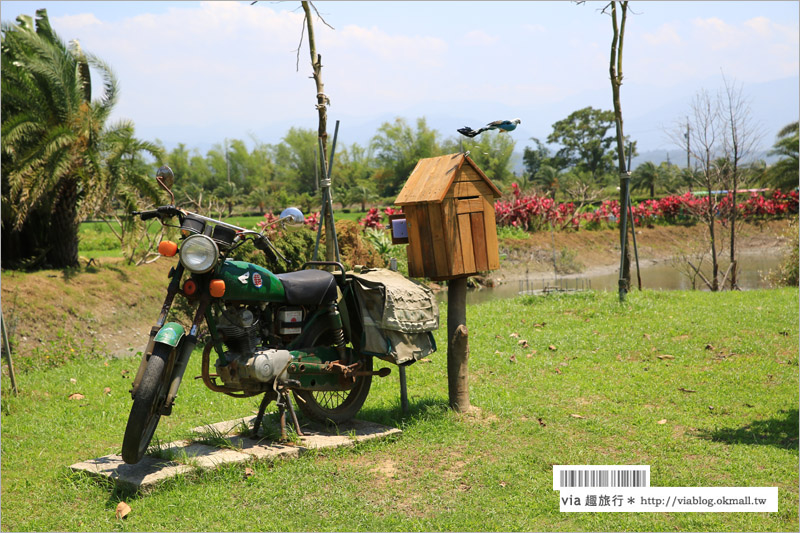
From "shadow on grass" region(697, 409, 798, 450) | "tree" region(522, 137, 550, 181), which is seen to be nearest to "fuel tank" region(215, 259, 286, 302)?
"shadow on grass" region(697, 409, 798, 450)

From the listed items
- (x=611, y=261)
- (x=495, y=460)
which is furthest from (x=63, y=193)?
(x=611, y=261)

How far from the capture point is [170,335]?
4637 millimetres

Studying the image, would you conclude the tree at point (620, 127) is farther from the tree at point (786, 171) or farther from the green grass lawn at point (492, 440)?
the tree at point (786, 171)

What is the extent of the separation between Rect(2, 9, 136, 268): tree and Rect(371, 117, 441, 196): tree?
44.6 meters

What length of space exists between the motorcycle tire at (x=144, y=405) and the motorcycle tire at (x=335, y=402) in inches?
52.9

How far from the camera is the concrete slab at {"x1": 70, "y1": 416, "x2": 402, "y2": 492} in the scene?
471cm

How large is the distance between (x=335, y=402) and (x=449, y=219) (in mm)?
1954

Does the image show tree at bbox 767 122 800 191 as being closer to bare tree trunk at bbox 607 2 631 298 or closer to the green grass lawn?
bare tree trunk at bbox 607 2 631 298

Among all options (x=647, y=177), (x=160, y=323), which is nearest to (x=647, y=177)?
(x=647, y=177)

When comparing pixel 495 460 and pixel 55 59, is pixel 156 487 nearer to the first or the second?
pixel 495 460

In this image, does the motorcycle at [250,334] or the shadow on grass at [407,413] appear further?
the shadow on grass at [407,413]

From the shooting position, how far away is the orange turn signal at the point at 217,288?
4785 millimetres

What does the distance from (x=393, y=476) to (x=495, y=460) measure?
775 mm

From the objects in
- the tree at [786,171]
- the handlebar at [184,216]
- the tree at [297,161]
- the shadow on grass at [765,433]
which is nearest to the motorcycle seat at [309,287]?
the handlebar at [184,216]
